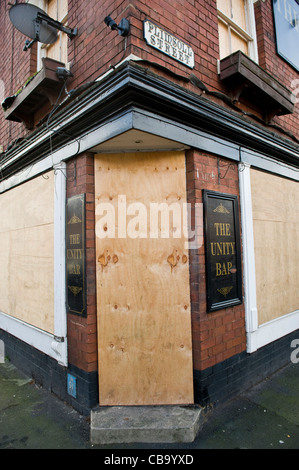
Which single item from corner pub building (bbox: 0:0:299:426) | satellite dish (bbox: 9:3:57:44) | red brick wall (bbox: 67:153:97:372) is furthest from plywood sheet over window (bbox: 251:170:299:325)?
satellite dish (bbox: 9:3:57:44)

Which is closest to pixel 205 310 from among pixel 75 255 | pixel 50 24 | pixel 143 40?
pixel 75 255

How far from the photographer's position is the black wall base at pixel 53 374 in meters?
3.07

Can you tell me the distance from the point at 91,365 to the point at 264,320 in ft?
8.53

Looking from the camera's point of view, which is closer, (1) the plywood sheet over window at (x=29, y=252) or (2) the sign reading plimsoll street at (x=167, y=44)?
(2) the sign reading plimsoll street at (x=167, y=44)

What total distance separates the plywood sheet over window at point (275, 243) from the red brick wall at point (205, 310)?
684mm

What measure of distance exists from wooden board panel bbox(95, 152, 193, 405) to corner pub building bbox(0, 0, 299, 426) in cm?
1

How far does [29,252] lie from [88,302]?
1.80m

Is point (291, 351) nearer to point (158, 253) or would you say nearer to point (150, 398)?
point (150, 398)

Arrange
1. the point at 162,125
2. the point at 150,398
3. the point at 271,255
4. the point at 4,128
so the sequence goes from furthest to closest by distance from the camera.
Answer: the point at 4,128 < the point at 271,255 < the point at 150,398 < the point at 162,125

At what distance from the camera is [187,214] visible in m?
3.23

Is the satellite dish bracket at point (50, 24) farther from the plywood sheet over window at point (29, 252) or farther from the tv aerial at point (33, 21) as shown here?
the plywood sheet over window at point (29, 252)

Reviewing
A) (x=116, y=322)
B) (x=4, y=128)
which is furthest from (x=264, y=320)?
(x=4, y=128)

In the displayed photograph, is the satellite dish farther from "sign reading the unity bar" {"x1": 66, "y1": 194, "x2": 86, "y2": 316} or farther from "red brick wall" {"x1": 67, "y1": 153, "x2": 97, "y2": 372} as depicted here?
"sign reading the unity bar" {"x1": 66, "y1": 194, "x2": 86, "y2": 316}

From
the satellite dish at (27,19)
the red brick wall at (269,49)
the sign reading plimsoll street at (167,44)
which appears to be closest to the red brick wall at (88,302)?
the sign reading plimsoll street at (167,44)
